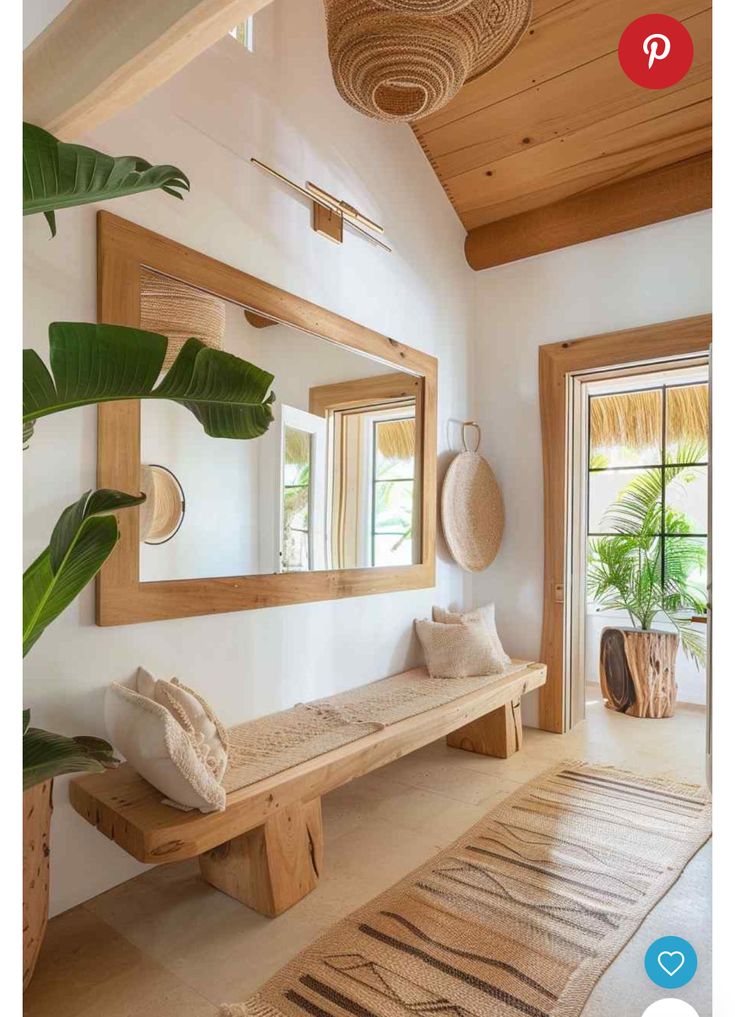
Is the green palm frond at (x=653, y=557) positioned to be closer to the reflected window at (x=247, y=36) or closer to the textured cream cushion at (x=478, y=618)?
the textured cream cushion at (x=478, y=618)

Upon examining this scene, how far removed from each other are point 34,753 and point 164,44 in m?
1.37

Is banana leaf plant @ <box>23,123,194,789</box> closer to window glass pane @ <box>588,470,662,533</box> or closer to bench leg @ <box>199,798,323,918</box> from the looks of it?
bench leg @ <box>199,798,323,918</box>

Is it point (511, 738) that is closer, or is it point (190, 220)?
point (190, 220)

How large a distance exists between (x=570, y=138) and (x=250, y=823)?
10.9 feet

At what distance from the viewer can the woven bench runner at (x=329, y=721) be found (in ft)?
6.65

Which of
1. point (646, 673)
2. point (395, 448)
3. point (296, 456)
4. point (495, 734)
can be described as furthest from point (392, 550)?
point (646, 673)

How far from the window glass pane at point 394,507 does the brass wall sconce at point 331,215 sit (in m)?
1.16

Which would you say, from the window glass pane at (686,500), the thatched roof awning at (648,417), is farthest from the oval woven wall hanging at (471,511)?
the thatched roof awning at (648,417)

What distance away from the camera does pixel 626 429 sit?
4973mm

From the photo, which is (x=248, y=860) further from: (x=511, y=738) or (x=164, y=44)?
(x=164, y=44)

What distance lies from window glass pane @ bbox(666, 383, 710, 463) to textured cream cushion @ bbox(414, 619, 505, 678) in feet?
7.82

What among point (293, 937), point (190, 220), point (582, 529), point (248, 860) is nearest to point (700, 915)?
point (293, 937)

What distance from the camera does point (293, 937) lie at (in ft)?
5.74

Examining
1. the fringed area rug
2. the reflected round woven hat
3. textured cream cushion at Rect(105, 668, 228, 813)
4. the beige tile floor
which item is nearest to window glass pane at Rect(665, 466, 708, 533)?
the fringed area rug
